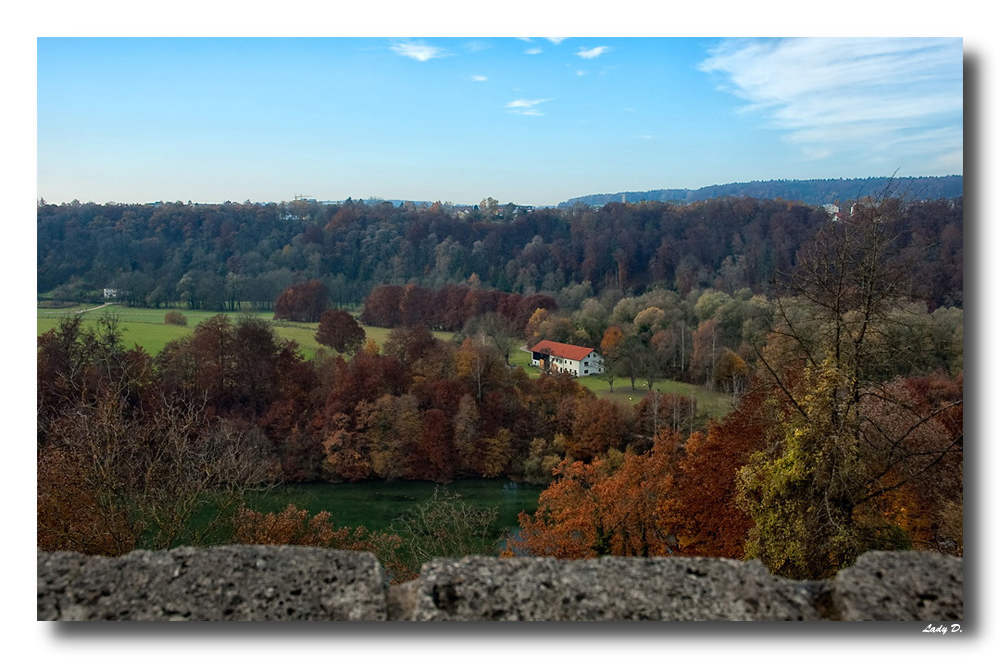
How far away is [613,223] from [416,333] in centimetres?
530

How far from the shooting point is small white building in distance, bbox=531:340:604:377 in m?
15.4

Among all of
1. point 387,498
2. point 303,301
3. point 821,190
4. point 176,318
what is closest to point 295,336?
point 303,301

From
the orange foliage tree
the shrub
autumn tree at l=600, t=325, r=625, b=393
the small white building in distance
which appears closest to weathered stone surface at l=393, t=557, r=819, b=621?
the orange foliage tree

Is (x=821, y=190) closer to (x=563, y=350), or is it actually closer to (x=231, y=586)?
(x=231, y=586)

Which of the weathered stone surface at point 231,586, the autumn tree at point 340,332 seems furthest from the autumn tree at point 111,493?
the autumn tree at point 340,332

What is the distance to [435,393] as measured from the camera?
47.1 ft

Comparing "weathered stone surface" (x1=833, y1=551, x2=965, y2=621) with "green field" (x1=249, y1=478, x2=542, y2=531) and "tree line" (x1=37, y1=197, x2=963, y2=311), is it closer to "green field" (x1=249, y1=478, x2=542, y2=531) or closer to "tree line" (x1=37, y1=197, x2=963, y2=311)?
"tree line" (x1=37, y1=197, x2=963, y2=311)

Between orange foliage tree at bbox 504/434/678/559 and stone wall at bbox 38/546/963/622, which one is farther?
orange foliage tree at bbox 504/434/678/559

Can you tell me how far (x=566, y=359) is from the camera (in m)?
16.0

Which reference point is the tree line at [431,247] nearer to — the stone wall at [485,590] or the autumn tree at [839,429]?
the autumn tree at [839,429]
